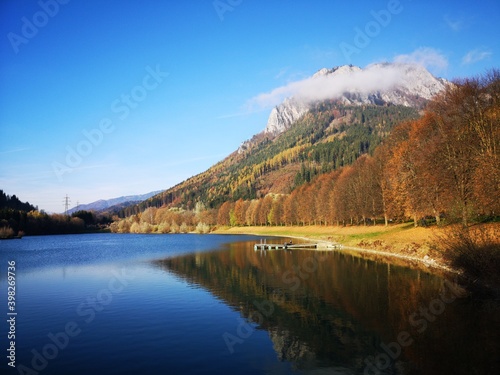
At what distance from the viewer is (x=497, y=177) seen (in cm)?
3756

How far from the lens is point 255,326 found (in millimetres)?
23703

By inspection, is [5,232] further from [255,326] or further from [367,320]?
[367,320]

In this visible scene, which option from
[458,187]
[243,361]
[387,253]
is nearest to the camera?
[243,361]

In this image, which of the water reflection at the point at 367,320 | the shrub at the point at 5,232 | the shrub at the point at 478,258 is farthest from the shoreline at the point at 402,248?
the shrub at the point at 5,232

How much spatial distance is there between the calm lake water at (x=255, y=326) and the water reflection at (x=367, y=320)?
8 cm

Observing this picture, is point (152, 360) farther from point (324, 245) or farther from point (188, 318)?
point (324, 245)

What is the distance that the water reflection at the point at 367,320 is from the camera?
57.2 ft

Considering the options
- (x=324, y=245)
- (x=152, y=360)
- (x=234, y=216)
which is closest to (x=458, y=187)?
(x=324, y=245)

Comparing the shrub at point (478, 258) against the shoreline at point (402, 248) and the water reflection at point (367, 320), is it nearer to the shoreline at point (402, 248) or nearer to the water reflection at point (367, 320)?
the water reflection at point (367, 320)

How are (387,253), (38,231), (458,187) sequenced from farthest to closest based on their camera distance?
(38,231), (387,253), (458,187)

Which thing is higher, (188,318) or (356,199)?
(356,199)

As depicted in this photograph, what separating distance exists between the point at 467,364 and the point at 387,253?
146 feet

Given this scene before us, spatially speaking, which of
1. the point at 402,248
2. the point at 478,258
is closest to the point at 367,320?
the point at 478,258

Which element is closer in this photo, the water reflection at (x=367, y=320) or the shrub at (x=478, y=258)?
the water reflection at (x=367, y=320)
